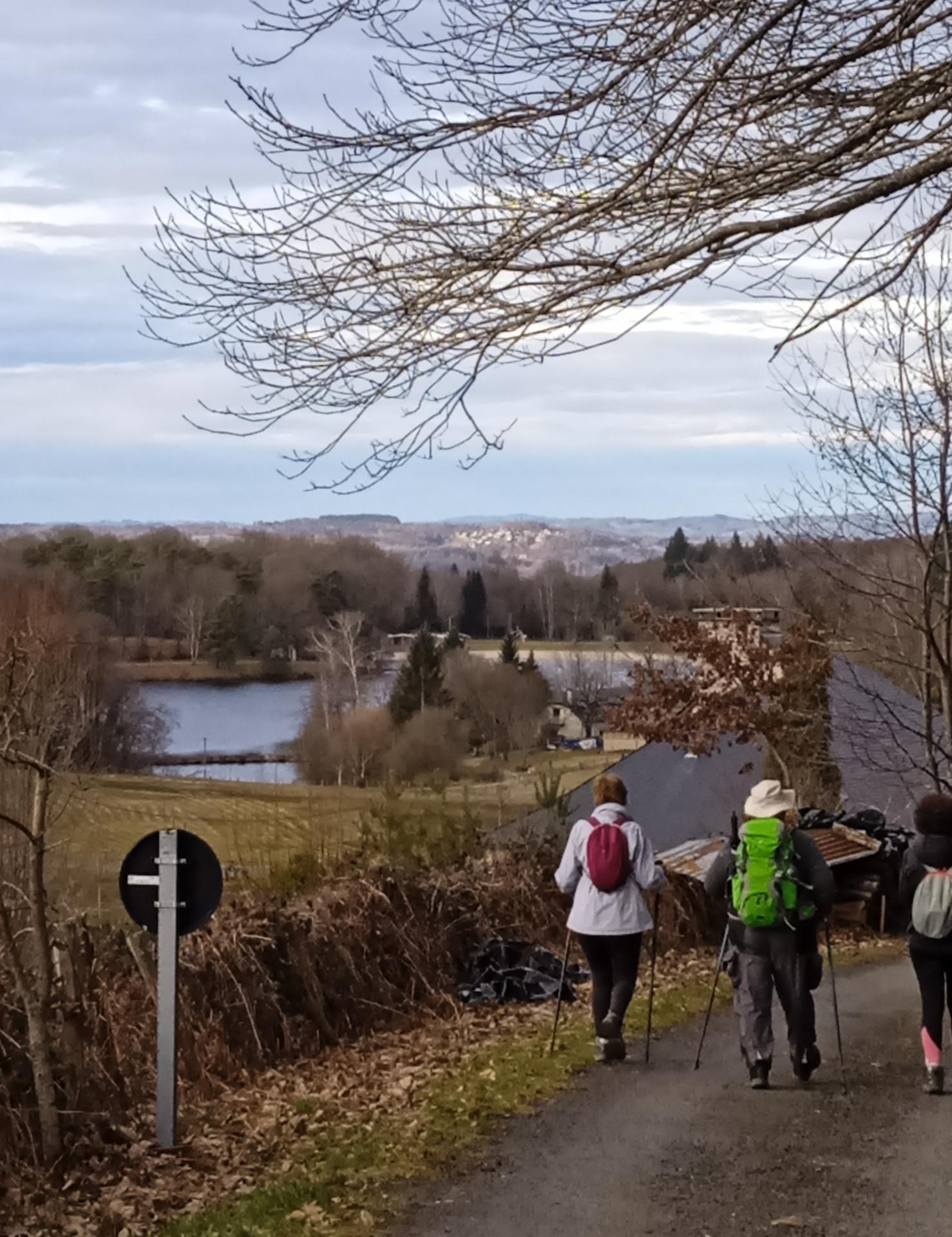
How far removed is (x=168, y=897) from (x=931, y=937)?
4025 millimetres

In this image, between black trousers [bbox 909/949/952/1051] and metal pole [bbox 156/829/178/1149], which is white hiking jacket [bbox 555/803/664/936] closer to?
black trousers [bbox 909/949/952/1051]

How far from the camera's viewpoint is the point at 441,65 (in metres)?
7.74

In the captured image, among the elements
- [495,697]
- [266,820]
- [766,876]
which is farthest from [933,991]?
[495,697]

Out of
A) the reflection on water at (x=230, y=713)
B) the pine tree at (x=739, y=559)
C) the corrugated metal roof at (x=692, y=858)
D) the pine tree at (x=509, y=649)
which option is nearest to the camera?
the corrugated metal roof at (x=692, y=858)

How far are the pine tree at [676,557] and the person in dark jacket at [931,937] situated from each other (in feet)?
68.8

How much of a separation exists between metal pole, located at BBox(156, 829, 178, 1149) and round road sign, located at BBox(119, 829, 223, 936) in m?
0.04

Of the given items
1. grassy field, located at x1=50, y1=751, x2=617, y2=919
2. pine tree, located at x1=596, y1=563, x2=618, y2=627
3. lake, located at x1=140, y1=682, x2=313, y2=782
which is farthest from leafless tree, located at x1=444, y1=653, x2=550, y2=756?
grassy field, located at x1=50, y1=751, x2=617, y2=919

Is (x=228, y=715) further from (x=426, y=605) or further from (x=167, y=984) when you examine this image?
(x=167, y=984)

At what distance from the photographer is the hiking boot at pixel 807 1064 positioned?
905 cm

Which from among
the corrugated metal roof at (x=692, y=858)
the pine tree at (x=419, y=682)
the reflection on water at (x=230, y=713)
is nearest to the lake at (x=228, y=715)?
the reflection on water at (x=230, y=713)

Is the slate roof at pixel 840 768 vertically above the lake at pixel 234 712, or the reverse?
the slate roof at pixel 840 768

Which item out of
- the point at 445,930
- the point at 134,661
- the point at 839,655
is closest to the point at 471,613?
the point at 134,661

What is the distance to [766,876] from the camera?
28.5 ft

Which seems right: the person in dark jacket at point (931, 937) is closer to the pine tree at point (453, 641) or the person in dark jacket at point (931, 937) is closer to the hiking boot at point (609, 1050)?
the hiking boot at point (609, 1050)
